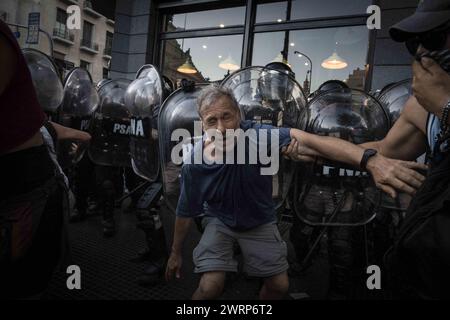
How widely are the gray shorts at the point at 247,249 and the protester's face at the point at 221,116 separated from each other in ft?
1.85

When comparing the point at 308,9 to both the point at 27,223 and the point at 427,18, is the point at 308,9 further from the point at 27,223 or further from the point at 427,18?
the point at 27,223

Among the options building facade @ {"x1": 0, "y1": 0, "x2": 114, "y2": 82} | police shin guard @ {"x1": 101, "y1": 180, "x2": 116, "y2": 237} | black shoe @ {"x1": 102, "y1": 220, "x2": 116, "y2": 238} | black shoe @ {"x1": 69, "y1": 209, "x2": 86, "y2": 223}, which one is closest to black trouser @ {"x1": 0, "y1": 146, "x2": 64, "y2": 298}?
black shoe @ {"x1": 102, "y1": 220, "x2": 116, "y2": 238}

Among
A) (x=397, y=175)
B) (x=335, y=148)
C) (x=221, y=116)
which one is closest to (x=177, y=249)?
(x=221, y=116)

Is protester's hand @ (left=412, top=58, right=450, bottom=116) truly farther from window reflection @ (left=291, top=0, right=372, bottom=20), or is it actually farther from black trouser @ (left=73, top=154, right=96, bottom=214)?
window reflection @ (left=291, top=0, right=372, bottom=20)

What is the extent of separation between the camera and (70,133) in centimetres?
219

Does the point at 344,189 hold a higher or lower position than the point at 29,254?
higher

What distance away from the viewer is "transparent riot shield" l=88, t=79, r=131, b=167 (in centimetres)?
403

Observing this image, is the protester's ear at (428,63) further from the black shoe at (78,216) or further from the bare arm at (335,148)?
the black shoe at (78,216)

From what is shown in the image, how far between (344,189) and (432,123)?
111 cm

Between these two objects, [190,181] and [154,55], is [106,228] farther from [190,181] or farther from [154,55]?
[154,55]

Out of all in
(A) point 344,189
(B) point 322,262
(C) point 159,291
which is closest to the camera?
(A) point 344,189

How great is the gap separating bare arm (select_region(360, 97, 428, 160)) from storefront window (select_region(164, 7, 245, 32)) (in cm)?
600

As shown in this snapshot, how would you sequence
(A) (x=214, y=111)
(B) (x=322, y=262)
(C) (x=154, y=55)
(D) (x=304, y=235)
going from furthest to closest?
(C) (x=154, y=55) → (B) (x=322, y=262) → (D) (x=304, y=235) → (A) (x=214, y=111)

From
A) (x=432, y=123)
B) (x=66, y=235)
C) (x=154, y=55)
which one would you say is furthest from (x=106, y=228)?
(x=154, y=55)
